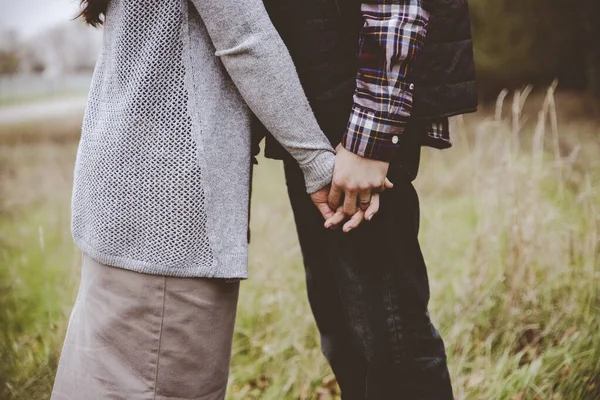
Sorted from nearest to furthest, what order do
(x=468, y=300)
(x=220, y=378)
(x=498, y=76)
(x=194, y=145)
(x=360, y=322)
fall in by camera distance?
(x=194, y=145)
(x=220, y=378)
(x=360, y=322)
(x=468, y=300)
(x=498, y=76)

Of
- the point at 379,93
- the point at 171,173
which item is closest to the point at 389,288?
the point at 379,93

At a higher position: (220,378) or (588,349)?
(220,378)

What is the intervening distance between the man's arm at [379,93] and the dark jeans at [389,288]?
10 centimetres

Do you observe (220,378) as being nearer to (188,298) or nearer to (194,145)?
(188,298)

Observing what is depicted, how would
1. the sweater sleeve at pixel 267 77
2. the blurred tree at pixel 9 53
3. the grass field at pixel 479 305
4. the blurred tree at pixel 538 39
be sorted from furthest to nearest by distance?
1. the blurred tree at pixel 538 39
2. the blurred tree at pixel 9 53
3. the grass field at pixel 479 305
4. the sweater sleeve at pixel 267 77

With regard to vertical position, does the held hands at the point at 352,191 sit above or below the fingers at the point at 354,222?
above

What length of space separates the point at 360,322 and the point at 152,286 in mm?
494

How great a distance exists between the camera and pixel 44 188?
18.0 ft

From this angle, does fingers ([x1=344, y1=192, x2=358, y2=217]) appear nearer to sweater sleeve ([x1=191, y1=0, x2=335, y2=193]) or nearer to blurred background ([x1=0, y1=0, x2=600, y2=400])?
sweater sleeve ([x1=191, y1=0, x2=335, y2=193])

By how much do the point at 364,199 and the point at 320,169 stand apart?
0.37ft

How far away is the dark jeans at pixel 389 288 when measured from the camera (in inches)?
52.6

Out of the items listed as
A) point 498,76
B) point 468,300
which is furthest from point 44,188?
point 498,76

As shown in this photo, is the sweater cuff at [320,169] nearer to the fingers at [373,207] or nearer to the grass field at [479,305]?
the fingers at [373,207]

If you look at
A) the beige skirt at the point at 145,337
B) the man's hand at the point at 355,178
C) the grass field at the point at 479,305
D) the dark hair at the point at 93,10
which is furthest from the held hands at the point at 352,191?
the grass field at the point at 479,305
